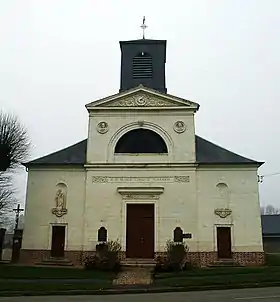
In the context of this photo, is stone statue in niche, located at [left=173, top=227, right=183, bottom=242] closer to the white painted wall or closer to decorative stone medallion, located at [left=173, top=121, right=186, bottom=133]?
the white painted wall

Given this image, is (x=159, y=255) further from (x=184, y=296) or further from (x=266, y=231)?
(x=266, y=231)

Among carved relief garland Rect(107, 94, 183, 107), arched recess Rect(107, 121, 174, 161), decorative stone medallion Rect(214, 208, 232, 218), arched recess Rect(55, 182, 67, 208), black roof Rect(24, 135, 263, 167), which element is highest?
carved relief garland Rect(107, 94, 183, 107)

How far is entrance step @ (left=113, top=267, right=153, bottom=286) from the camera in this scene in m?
18.1

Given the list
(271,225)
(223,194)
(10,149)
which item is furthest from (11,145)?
(271,225)

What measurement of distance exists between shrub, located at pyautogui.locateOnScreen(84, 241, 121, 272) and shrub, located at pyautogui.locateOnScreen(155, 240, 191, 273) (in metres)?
2.31

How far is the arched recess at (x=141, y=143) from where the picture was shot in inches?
1058

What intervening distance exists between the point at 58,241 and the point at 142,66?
43.1 ft

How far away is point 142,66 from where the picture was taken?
30.0 metres

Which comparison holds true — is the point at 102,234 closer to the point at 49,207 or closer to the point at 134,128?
the point at 49,207

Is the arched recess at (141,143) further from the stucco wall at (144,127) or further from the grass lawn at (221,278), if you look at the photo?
the grass lawn at (221,278)

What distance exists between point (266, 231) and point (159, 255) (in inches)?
1412

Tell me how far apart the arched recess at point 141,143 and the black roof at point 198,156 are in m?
2.32

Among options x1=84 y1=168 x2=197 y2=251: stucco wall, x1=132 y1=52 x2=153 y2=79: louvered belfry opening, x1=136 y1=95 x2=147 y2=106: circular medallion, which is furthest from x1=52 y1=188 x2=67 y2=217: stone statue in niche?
x1=132 y1=52 x2=153 y2=79: louvered belfry opening

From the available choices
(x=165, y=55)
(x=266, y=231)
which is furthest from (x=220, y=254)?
(x=266, y=231)
